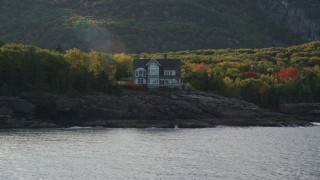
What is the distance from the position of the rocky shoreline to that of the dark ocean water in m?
7.02

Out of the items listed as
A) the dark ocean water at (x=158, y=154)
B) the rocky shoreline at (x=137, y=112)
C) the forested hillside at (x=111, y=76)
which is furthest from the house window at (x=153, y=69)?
the dark ocean water at (x=158, y=154)

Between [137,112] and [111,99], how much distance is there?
5.16 metres

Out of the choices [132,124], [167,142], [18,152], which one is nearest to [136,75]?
[132,124]

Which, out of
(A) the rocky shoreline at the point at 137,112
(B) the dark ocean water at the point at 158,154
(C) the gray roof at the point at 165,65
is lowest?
(B) the dark ocean water at the point at 158,154

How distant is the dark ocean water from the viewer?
6212cm

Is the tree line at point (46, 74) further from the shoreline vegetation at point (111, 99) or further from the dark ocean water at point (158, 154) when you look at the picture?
the dark ocean water at point (158, 154)

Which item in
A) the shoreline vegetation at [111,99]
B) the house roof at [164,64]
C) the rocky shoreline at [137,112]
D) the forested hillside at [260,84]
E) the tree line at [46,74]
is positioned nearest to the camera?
the rocky shoreline at [137,112]

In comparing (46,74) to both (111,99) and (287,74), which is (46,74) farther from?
(287,74)

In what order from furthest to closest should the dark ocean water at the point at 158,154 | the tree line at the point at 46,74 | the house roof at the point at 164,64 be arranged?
the house roof at the point at 164,64 → the tree line at the point at 46,74 → the dark ocean water at the point at 158,154

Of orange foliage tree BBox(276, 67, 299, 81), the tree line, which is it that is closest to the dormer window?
the tree line

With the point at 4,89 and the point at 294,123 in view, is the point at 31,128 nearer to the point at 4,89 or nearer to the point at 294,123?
the point at 4,89

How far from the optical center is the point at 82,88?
391ft

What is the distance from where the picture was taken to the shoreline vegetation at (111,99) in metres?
109

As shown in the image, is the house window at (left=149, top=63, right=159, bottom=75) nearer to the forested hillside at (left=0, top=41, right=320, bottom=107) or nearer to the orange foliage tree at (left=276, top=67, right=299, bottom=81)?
the forested hillside at (left=0, top=41, right=320, bottom=107)
